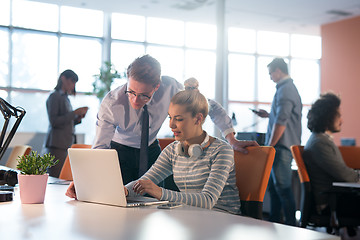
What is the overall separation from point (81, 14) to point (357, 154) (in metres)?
6.89

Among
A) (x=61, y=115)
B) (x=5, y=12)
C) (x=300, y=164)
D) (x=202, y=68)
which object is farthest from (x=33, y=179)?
(x=202, y=68)

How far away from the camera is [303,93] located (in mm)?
11789

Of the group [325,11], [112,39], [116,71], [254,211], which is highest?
[325,11]

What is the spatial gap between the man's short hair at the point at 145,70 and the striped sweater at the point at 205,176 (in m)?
0.31

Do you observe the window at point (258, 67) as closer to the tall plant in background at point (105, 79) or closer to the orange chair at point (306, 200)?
the tall plant in background at point (105, 79)

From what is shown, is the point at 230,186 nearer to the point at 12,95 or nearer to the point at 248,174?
the point at 248,174

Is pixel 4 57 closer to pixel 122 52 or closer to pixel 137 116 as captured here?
pixel 122 52

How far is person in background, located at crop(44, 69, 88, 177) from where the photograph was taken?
4.66 metres

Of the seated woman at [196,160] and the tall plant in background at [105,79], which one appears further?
the tall plant in background at [105,79]

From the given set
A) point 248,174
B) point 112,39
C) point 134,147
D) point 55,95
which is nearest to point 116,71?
point 112,39

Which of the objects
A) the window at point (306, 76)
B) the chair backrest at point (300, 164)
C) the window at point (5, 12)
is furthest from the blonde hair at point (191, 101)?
the window at point (306, 76)

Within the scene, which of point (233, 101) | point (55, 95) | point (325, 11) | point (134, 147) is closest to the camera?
point (134, 147)

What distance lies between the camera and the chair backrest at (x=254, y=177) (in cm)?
188

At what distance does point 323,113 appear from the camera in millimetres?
3533
